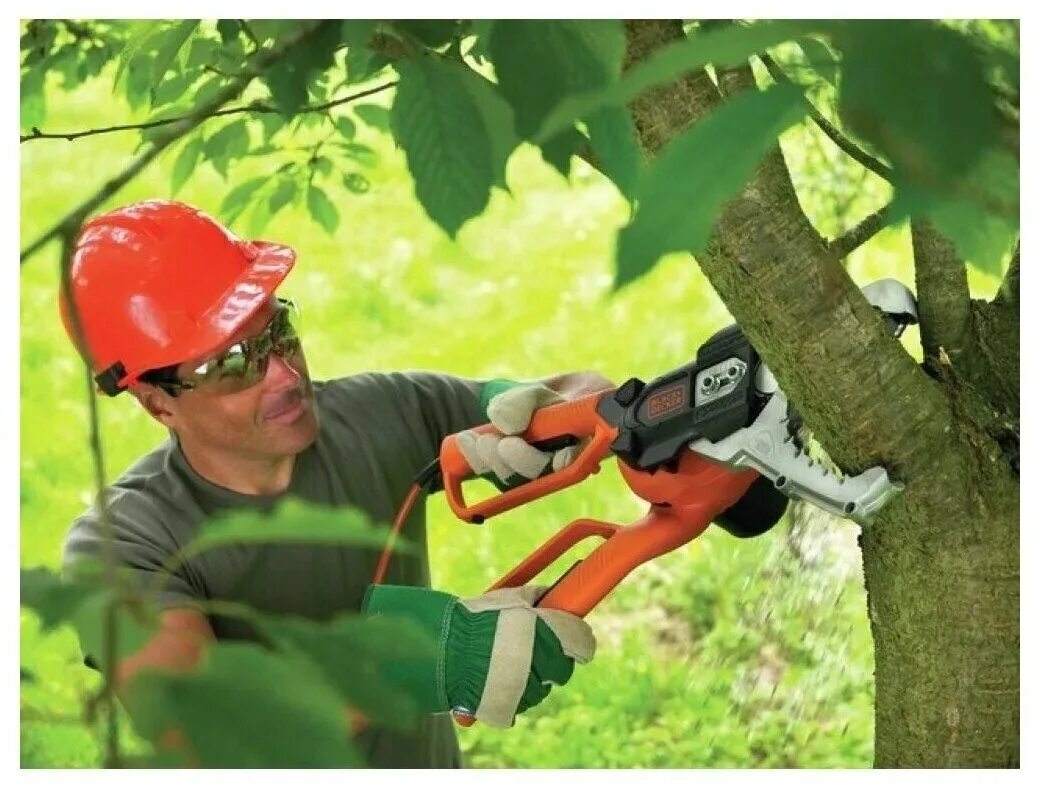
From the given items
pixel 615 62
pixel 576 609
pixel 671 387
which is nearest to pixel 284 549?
pixel 576 609

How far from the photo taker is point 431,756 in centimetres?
140

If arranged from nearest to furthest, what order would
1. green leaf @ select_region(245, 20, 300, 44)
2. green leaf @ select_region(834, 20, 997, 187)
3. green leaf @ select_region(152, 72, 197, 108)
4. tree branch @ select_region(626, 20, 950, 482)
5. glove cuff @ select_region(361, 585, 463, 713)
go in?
1. green leaf @ select_region(834, 20, 997, 187)
2. green leaf @ select_region(245, 20, 300, 44)
3. tree branch @ select_region(626, 20, 950, 482)
4. glove cuff @ select_region(361, 585, 463, 713)
5. green leaf @ select_region(152, 72, 197, 108)

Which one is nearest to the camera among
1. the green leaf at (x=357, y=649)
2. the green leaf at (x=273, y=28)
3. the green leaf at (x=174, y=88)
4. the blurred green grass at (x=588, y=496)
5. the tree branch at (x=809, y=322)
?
the green leaf at (x=357, y=649)

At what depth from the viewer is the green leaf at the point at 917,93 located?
319 mm

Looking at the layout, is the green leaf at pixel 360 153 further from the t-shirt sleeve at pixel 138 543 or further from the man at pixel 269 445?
the t-shirt sleeve at pixel 138 543

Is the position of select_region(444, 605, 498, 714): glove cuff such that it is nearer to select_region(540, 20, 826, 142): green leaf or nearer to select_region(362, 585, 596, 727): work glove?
select_region(362, 585, 596, 727): work glove

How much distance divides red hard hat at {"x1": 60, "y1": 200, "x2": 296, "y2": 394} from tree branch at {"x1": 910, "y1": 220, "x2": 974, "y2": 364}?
0.60 metres

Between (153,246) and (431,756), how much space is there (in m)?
0.61

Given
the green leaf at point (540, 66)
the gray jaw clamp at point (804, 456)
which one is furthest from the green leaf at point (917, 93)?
the gray jaw clamp at point (804, 456)

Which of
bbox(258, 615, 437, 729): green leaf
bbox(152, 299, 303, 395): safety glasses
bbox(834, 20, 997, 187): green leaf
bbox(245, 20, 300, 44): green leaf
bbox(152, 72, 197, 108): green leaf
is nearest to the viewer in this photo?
bbox(834, 20, 997, 187): green leaf

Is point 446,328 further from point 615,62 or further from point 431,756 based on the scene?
point 615,62

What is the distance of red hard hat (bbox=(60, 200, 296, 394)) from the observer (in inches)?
47.1

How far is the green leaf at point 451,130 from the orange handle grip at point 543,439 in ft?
1.77

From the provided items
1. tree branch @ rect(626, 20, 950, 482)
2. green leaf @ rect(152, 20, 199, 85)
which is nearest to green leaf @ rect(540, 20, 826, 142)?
tree branch @ rect(626, 20, 950, 482)
